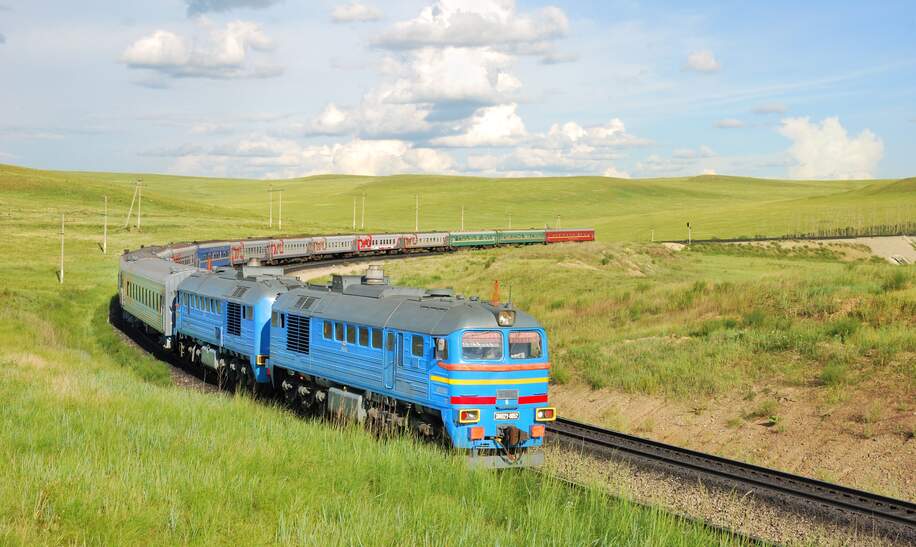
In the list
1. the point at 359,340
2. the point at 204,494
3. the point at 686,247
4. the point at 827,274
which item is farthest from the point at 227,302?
the point at 686,247

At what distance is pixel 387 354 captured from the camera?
17.7 metres

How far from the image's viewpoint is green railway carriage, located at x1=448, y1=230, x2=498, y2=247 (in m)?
97.1

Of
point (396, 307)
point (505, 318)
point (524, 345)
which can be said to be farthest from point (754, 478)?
point (396, 307)

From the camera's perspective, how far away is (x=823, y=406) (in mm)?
21953

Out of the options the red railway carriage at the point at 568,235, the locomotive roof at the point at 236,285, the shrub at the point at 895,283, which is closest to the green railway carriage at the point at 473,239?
the red railway carriage at the point at 568,235

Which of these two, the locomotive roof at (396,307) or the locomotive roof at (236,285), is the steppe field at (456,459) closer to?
the locomotive roof at (396,307)

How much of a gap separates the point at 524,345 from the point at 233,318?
40.1ft

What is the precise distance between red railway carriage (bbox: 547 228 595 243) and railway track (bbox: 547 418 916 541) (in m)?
85.2

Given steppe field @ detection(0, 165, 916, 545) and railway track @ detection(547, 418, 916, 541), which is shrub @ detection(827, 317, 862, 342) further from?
railway track @ detection(547, 418, 916, 541)

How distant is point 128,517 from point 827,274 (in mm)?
33174

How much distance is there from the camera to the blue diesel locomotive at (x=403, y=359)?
1608cm

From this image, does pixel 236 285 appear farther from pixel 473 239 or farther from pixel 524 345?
pixel 473 239

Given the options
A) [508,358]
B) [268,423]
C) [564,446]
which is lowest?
[564,446]

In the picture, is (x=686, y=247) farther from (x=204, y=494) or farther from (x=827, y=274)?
(x=204, y=494)
